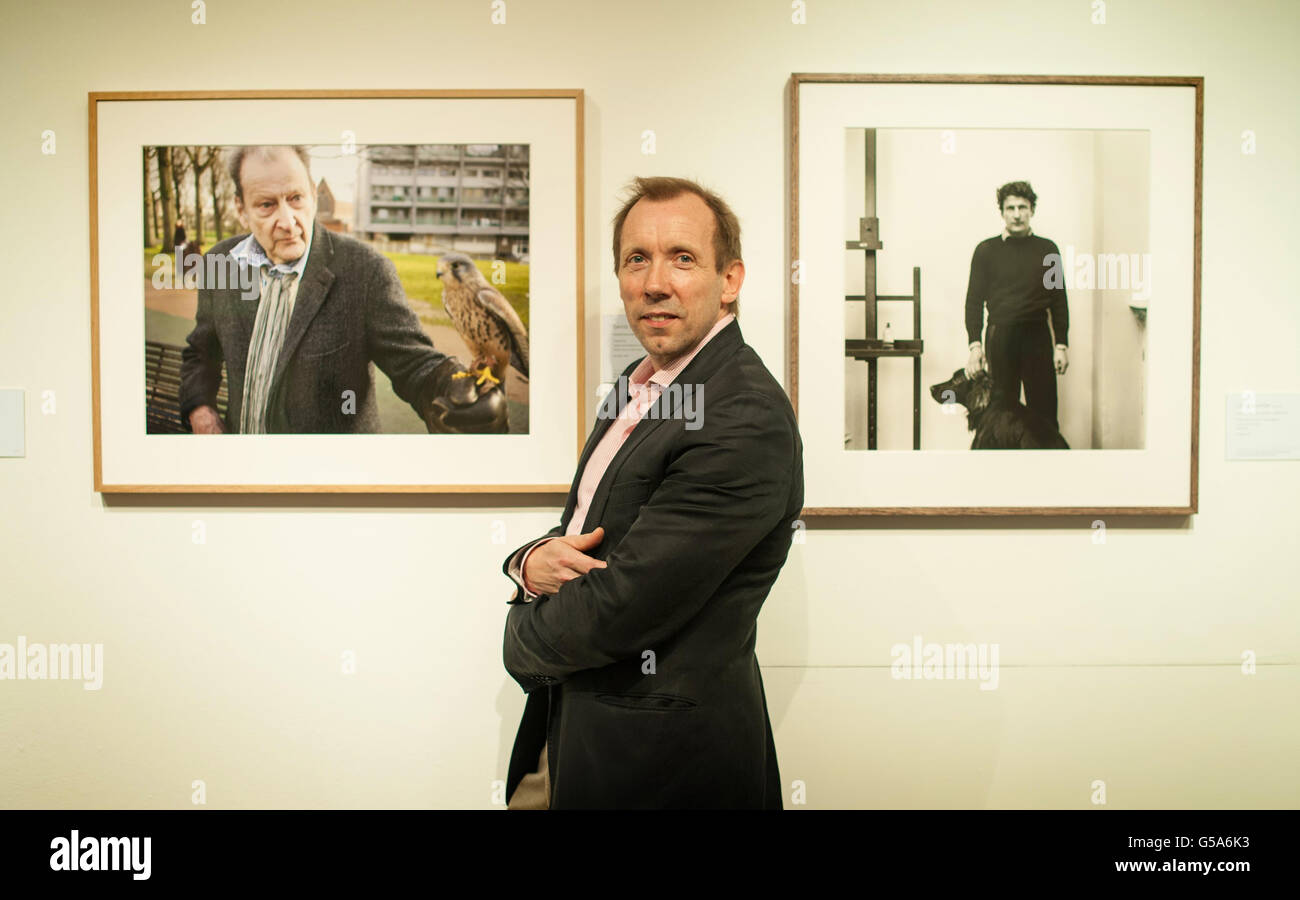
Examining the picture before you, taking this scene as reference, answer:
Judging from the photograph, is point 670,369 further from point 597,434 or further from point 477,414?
point 477,414

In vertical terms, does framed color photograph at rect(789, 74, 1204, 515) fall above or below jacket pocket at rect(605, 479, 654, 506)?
above

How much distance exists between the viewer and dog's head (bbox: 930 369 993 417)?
164cm

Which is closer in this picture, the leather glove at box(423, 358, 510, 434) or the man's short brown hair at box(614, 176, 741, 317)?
the man's short brown hair at box(614, 176, 741, 317)

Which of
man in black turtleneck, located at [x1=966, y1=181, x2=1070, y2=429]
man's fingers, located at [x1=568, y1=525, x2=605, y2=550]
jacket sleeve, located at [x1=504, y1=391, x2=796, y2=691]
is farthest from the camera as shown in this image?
man in black turtleneck, located at [x1=966, y1=181, x2=1070, y2=429]

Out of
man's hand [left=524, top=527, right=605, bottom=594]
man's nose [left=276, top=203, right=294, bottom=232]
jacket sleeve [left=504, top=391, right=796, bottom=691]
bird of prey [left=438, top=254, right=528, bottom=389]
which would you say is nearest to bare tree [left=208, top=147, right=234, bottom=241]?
man's nose [left=276, top=203, right=294, bottom=232]

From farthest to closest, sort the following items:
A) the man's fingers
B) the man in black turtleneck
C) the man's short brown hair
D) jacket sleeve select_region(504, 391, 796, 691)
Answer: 1. the man in black turtleneck
2. the man's short brown hair
3. the man's fingers
4. jacket sleeve select_region(504, 391, 796, 691)

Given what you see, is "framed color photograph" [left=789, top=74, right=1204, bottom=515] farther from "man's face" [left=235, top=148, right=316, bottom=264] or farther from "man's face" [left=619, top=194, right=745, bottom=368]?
"man's face" [left=235, top=148, right=316, bottom=264]

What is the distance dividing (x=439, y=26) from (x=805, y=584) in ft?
4.89

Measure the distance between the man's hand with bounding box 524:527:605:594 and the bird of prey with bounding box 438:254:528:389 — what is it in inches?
22.6

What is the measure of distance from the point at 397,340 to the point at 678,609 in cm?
95

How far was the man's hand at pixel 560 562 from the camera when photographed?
46.0 inches

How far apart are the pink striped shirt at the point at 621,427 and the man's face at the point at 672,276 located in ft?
0.11

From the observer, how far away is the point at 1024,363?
1.63 metres

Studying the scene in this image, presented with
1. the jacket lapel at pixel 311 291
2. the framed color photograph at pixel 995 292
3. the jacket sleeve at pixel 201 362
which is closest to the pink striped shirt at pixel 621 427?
the framed color photograph at pixel 995 292
